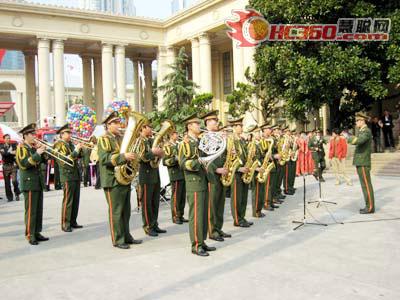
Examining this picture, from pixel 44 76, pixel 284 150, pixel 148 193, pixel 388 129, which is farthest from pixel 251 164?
pixel 44 76

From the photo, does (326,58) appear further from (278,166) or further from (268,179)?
(268,179)

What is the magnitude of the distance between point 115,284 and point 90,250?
185 cm

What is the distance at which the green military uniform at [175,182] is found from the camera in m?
8.66

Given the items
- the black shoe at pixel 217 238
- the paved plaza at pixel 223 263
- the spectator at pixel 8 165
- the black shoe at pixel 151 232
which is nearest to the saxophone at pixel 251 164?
the paved plaza at pixel 223 263

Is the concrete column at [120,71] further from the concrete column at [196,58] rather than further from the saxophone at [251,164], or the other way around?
the saxophone at [251,164]

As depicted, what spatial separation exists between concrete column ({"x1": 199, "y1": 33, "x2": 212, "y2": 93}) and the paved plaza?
25.1 m

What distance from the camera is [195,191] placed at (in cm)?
588

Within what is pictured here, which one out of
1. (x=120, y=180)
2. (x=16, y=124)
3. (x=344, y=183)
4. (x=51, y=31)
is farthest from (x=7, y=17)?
(x=120, y=180)

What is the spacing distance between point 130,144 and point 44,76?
94.0 feet

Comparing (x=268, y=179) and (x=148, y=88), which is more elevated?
(x=148, y=88)

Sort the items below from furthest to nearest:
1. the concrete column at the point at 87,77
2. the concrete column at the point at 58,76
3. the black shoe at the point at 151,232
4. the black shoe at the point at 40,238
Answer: the concrete column at the point at 87,77, the concrete column at the point at 58,76, the black shoe at the point at 151,232, the black shoe at the point at 40,238

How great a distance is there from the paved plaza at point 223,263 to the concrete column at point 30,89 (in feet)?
101

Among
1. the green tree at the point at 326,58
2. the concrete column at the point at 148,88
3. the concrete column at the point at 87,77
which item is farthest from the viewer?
the concrete column at the point at 148,88

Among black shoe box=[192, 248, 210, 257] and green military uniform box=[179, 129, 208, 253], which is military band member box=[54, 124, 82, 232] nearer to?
green military uniform box=[179, 129, 208, 253]
